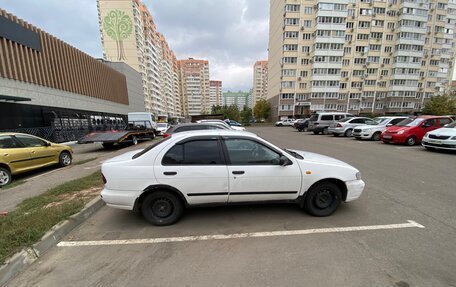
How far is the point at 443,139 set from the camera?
325 inches

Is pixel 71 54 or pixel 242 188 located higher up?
pixel 71 54

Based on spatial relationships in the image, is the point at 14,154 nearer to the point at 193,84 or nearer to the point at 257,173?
the point at 257,173

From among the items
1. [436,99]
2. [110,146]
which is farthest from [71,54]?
[436,99]

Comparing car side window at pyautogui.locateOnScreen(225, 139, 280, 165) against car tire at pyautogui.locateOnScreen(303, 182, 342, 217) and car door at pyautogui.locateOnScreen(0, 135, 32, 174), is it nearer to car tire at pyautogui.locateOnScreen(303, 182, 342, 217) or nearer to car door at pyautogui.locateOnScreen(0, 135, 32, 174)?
car tire at pyautogui.locateOnScreen(303, 182, 342, 217)

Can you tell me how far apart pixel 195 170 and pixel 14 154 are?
6.47 meters

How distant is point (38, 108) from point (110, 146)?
761 cm

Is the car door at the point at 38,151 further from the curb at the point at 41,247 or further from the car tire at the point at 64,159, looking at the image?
the curb at the point at 41,247

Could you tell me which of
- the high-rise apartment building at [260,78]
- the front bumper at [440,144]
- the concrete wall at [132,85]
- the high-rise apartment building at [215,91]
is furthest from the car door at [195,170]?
the high-rise apartment building at [215,91]

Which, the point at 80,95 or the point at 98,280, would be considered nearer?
the point at 98,280

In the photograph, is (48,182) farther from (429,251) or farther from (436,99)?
(436,99)

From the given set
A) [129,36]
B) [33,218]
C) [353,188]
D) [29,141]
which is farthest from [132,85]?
[353,188]

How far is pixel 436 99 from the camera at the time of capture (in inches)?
1479

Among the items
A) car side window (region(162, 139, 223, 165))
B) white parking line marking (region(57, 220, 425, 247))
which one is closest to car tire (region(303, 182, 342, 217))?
white parking line marking (region(57, 220, 425, 247))

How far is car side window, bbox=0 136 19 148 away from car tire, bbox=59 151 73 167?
1.58 meters
